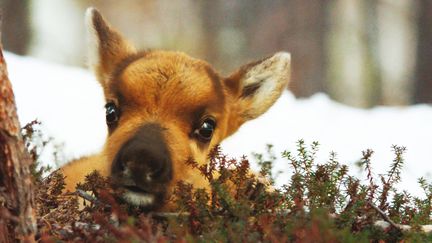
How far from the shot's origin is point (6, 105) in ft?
8.95

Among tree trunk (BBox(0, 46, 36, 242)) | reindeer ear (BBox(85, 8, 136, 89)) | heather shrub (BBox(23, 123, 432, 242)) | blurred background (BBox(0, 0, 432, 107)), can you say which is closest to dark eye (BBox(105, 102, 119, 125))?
reindeer ear (BBox(85, 8, 136, 89))

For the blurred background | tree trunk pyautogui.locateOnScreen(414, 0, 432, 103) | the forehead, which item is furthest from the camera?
the blurred background

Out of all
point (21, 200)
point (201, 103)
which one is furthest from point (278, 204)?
point (201, 103)

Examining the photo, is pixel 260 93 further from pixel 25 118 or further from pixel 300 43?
pixel 300 43

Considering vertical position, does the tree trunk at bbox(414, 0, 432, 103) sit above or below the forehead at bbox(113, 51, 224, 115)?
above

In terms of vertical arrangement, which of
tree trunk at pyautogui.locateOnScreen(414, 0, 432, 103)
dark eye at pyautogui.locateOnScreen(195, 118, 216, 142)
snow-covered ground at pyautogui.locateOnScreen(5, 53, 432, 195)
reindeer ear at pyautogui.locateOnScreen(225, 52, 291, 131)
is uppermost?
tree trunk at pyautogui.locateOnScreen(414, 0, 432, 103)

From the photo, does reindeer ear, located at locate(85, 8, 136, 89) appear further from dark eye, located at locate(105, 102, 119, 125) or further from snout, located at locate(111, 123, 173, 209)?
snout, located at locate(111, 123, 173, 209)

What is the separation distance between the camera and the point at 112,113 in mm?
4668

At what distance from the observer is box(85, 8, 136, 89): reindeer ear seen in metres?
5.49

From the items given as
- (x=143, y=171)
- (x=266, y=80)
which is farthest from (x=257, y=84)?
(x=143, y=171)

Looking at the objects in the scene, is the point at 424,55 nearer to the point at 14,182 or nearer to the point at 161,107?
the point at 161,107

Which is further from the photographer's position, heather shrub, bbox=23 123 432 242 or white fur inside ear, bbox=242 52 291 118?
white fur inside ear, bbox=242 52 291 118

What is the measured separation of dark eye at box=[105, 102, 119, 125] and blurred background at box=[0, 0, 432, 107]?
7511mm

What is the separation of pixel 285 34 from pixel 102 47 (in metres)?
7.12
